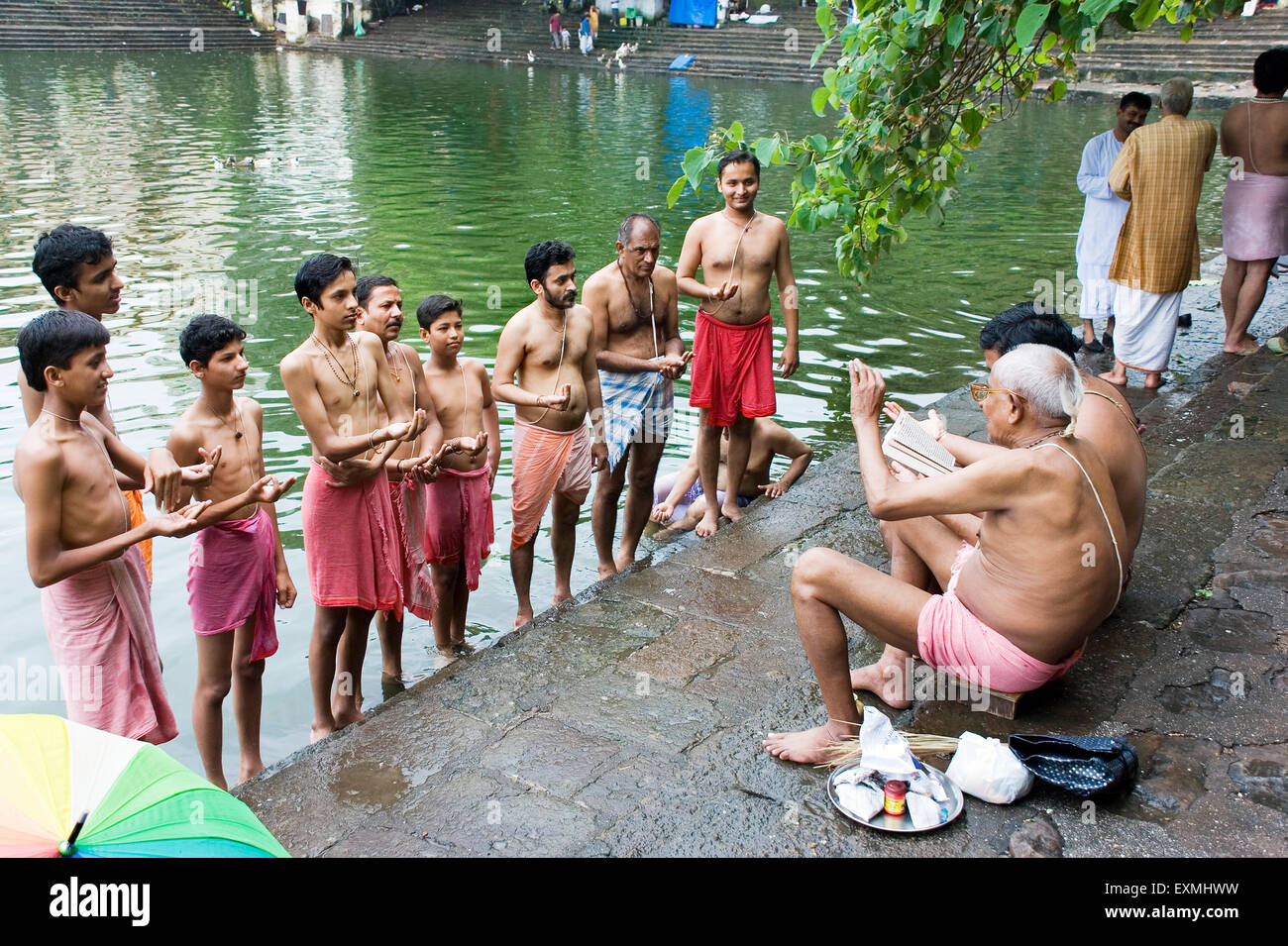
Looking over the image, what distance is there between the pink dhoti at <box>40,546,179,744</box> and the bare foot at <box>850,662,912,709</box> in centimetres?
252

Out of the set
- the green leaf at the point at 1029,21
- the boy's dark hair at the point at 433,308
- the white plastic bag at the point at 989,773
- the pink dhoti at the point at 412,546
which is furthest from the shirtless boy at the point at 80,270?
the green leaf at the point at 1029,21

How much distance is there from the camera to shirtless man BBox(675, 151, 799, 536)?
6.39m

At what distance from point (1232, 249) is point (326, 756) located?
24.1ft

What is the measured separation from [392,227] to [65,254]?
442 inches

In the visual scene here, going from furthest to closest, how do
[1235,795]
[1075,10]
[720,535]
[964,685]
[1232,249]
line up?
[1232,249], [720,535], [1075,10], [964,685], [1235,795]

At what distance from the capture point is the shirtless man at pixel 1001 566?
346 centimetres

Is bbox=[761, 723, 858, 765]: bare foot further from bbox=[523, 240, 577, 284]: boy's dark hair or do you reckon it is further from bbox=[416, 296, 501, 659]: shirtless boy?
bbox=[523, 240, 577, 284]: boy's dark hair

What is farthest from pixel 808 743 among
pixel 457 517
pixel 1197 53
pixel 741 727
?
pixel 1197 53

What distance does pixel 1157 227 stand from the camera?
774 cm

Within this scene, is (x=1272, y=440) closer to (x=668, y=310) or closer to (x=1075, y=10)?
(x=1075, y=10)

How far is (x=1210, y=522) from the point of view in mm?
5535

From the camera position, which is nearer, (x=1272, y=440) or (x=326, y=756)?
(x=326, y=756)

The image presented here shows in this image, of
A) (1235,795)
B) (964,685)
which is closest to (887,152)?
(964,685)
